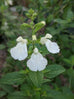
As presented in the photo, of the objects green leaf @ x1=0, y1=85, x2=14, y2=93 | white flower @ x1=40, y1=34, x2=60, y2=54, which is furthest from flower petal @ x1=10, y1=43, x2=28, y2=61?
green leaf @ x1=0, y1=85, x2=14, y2=93

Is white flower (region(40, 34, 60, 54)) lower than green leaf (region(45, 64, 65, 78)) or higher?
higher

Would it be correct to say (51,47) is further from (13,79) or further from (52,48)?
(13,79)

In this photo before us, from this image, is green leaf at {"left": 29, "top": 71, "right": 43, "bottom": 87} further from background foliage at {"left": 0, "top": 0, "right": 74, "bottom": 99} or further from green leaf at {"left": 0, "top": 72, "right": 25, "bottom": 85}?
green leaf at {"left": 0, "top": 72, "right": 25, "bottom": 85}

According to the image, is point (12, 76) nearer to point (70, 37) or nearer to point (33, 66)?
point (33, 66)

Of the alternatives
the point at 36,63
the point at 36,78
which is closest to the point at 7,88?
the point at 36,78

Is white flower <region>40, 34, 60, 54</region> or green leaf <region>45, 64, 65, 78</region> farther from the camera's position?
green leaf <region>45, 64, 65, 78</region>

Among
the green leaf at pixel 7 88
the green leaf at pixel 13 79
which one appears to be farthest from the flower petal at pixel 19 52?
the green leaf at pixel 7 88

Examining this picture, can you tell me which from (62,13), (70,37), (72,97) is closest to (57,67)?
(72,97)
